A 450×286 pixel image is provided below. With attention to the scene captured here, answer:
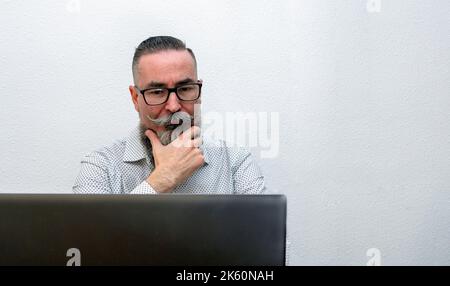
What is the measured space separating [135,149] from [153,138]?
7 centimetres

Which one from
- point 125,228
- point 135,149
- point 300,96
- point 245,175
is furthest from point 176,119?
point 125,228

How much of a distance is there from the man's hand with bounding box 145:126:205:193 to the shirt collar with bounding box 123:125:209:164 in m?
0.04

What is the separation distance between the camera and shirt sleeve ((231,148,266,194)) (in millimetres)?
1559

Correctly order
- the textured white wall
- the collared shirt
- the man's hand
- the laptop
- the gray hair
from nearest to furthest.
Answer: the laptop, the man's hand, the collared shirt, the gray hair, the textured white wall

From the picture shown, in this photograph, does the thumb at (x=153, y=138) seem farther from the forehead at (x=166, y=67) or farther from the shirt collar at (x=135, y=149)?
the forehead at (x=166, y=67)

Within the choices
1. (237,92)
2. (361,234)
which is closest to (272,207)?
(237,92)

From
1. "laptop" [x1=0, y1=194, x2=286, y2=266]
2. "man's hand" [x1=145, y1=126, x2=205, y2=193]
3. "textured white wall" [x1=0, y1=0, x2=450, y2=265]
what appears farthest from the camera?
"textured white wall" [x1=0, y1=0, x2=450, y2=265]

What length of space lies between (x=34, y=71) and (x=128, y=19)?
37cm

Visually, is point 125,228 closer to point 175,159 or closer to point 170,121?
point 175,159

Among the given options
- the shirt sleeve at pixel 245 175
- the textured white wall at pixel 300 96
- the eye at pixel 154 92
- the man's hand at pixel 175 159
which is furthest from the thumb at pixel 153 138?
the textured white wall at pixel 300 96

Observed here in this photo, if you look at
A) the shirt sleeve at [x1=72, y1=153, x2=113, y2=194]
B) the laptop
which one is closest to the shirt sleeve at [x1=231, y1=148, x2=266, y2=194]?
the shirt sleeve at [x1=72, y1=153, x2=113, y2=194]

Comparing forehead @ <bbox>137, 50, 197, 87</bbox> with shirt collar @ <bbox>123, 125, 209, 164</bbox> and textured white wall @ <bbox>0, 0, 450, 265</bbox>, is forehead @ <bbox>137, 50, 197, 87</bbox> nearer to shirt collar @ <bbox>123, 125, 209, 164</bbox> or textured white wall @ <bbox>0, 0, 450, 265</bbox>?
shirt collar @ <bbox>123, 125, 209, 164</bbox>

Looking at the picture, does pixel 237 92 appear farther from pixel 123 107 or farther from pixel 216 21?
pixel 123 107

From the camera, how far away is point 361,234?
6.69 ft
